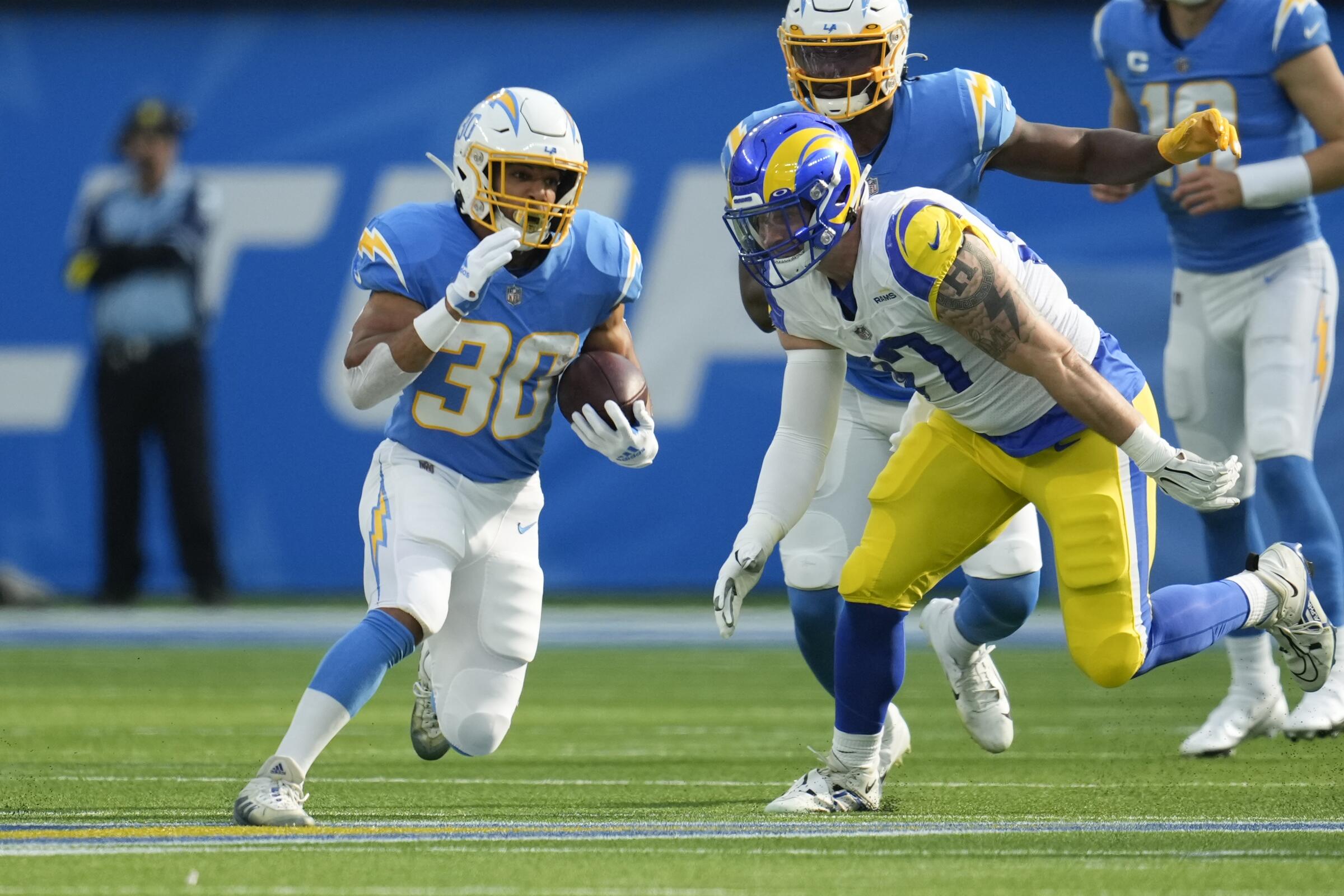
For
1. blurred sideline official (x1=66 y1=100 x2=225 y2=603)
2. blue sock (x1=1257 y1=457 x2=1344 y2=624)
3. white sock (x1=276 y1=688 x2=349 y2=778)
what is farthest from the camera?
blurred sideline official (x1=66 y1=100 x2=225 y2=603)

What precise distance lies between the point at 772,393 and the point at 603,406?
598 centimetres

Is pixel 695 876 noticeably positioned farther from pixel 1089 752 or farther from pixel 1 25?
pixel 1 25

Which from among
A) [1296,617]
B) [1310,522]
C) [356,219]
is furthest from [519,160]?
[356,219]

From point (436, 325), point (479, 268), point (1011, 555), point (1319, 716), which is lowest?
point (1319, 716)

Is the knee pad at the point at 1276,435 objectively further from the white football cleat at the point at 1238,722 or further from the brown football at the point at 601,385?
the brown football at the point at 601,385

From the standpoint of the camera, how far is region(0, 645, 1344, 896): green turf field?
114 inches

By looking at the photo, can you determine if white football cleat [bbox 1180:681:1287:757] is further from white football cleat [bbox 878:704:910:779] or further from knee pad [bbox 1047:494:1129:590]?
knee pad [bbox 1047:494:1129:590]

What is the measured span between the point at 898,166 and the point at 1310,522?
149cm

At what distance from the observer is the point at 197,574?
31.9 feet

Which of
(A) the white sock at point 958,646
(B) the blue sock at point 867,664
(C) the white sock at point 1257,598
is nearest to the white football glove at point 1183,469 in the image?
(C) the white sock at point 1257,598

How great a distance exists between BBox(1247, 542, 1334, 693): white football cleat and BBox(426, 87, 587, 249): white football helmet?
1.57m

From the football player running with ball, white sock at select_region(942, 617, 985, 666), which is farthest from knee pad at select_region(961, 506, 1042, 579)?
the football player running with ball

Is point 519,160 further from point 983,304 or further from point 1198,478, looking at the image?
point 1198,478

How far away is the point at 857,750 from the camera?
376 cm
